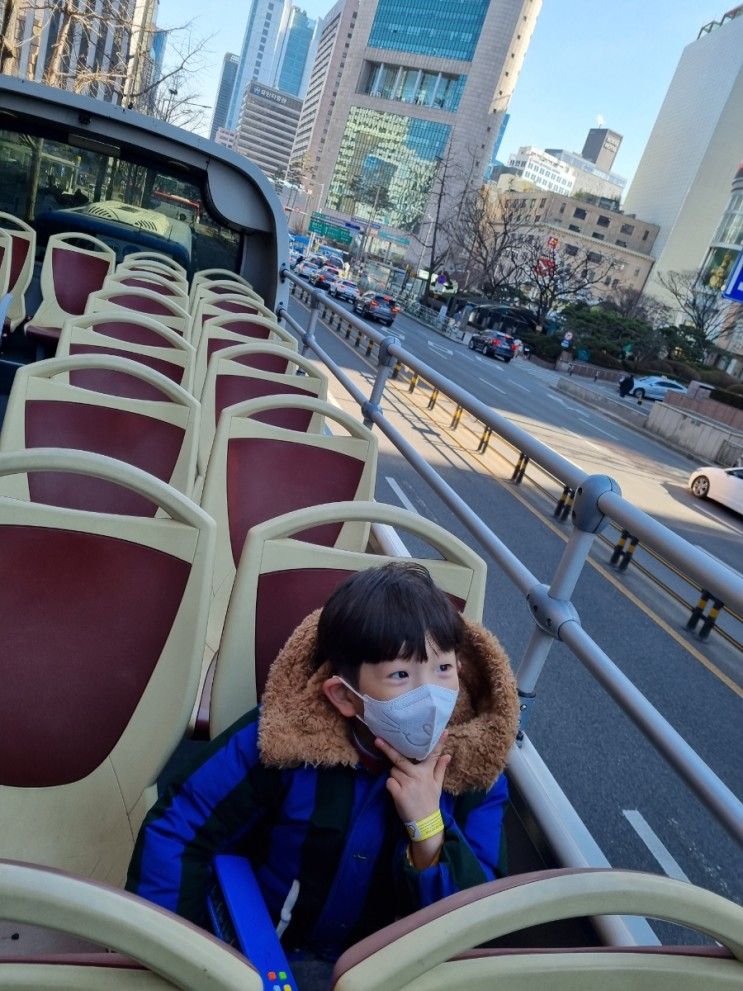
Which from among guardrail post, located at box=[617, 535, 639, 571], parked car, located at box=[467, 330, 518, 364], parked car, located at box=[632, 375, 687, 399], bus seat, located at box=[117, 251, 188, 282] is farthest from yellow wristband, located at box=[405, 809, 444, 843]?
parked car, located at box=[632, 375, 687, 399]

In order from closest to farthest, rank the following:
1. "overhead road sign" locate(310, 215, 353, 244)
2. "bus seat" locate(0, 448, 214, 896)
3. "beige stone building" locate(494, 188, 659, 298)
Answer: "bus seat" locate(0, 448, 214, 896) < "overhead road sign" locate(310, 215, 353, 244) < "beige stone building" locate(494, 188, 659, 298)

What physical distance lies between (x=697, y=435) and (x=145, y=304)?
2293 cm


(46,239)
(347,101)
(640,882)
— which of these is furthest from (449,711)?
(347,101)

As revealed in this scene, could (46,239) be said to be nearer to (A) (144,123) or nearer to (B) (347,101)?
(A) (144,123)

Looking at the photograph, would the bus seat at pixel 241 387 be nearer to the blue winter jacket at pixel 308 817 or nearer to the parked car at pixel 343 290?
the blue winter jacket at pixel 308 817

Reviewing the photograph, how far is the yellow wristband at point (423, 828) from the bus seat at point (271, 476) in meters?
1.42

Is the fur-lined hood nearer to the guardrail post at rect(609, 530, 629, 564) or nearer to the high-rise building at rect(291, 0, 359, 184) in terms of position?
the guardrail post at rect(609, 530, 629, 564)

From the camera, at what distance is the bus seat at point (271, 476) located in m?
2.64

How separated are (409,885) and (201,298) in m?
5.11

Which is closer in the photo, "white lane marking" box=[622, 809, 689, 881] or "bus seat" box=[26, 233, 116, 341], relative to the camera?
"white lane marking" box=[622, 809, 689, 881]

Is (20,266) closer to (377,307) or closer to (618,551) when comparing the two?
(618,551)

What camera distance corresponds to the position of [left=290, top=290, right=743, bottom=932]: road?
12.5ft

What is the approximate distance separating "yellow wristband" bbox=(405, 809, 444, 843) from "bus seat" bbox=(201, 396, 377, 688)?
4.65 feet

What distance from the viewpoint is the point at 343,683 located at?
1314 millimetres
